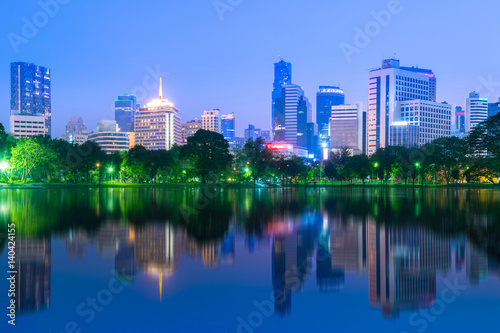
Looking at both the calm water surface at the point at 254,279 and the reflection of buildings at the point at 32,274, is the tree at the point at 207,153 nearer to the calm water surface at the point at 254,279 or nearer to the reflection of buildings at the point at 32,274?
the calm water surface at the point at 254,279

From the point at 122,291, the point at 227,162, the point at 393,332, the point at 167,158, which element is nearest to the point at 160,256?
Result: the point at 122,291

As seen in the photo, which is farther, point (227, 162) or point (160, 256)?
point (227, 162)

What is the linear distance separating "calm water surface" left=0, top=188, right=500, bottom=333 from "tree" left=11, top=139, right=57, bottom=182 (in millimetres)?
66064

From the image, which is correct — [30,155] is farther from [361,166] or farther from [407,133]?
[407,133]

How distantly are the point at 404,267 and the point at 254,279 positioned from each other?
13.8ft

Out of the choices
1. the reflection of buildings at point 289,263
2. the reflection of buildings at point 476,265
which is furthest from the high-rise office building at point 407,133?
the reflection of buildings at point 476,265

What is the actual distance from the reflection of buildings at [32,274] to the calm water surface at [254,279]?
3cm

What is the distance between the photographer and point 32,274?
372 inches

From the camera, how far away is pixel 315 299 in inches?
311

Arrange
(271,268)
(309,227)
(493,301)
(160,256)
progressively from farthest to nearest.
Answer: (309,227)
(160,256)
(271,268)
(493,301)

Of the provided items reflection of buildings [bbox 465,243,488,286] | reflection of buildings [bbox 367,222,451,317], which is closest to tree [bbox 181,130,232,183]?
reflection of buildings [bbox 367,222,451,317]

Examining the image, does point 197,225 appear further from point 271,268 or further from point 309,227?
point 271,268

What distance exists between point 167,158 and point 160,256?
73.8 meters

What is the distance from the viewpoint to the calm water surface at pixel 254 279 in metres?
6.82
